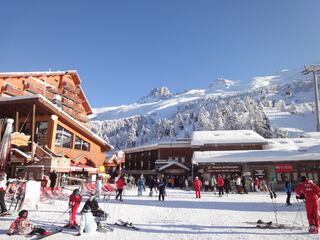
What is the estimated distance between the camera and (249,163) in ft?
108

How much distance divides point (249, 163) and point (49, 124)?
66.9ft

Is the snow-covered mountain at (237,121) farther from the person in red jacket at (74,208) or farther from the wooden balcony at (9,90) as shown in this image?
the person in red jacket at (74,208)

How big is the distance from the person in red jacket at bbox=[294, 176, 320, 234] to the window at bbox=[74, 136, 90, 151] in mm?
23453

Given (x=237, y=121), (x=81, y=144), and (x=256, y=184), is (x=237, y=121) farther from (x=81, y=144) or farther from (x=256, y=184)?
(x=81, y=144)

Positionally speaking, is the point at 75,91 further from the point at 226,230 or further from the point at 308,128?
the point at 308,128

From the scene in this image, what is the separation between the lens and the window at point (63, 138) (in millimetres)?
26781

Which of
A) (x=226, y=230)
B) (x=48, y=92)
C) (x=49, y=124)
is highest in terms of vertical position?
(x=48, y=92)

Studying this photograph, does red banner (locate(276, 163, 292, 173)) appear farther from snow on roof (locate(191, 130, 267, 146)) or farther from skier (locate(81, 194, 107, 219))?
skier (locate(81, 194, 107, 219))

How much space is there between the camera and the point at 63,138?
89.9ft

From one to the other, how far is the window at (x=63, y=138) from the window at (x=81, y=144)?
41.6 inches

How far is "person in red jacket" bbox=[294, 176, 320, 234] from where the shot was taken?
335 inches

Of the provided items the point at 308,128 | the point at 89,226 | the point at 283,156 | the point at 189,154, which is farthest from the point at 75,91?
the point at 308,128

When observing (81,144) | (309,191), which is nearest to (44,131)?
(81,144)

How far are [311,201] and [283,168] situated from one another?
25169 mm
